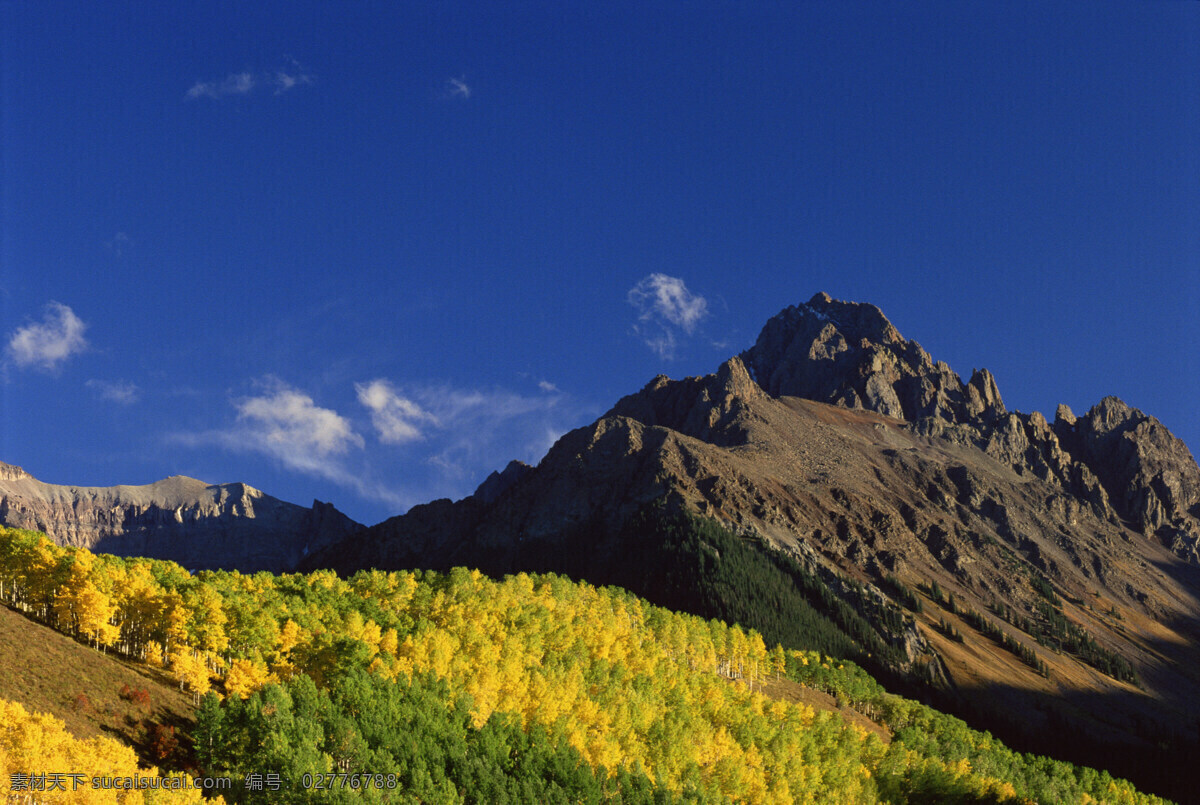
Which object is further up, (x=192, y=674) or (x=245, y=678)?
(x=245, y=678)

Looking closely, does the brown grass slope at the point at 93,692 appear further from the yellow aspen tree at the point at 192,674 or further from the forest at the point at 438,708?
the forest at the point at 438,708

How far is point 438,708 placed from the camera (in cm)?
9950

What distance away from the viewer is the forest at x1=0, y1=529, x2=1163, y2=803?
8119cm

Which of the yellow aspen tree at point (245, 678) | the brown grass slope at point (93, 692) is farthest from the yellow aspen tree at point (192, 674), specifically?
the yellow aspen tree at point (245, 678)

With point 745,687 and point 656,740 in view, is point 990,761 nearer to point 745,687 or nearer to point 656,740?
point 745,687

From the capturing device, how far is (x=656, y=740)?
119688mm

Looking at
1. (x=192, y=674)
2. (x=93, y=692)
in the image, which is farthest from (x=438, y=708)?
(x=93, y=692)

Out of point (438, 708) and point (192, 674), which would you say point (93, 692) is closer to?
point (192, 674)

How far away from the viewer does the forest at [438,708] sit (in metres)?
81.2

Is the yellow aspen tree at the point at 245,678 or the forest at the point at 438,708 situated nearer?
the forest at the point at 438,708

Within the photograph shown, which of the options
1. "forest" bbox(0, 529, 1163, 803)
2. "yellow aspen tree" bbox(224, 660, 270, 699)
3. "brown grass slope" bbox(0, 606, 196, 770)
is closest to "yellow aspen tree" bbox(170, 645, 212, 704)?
"forest" bbox(0, 529, 1163, 803)

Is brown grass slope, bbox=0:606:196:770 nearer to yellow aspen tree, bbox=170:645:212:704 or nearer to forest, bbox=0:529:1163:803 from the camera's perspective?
yellow aspen tree, bbox=170:645:212:704

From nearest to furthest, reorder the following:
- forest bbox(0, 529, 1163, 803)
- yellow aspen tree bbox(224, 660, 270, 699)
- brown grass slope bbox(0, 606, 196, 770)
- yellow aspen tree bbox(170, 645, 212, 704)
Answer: brown grass slope bbox(0, 606, 196, 770) → forest bbox(0, 529, 1163, 803) → yellow aspen tree bbox(224, 660, 270, 699) → yellow aspen tree bbox(170, 645, 212, 704)

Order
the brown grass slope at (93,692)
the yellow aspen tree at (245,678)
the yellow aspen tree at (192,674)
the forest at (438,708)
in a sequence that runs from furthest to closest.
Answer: the yellow aspen tree at (192,674), the yellow aspen tree at (245,678), the forest at (438,708), the brown grass slope at (93,692)
